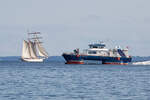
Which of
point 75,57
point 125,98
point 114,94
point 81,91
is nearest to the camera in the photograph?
point 125,98

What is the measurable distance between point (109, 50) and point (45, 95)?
12786cm

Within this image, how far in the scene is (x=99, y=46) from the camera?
182000 mm

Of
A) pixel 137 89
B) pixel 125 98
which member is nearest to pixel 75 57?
pixel 137 89

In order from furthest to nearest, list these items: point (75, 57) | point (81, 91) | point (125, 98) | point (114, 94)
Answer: point (75, 57), point (81, 91), point (114, 94), point (125, 98)

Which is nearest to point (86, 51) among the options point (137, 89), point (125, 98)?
point (137, 89)

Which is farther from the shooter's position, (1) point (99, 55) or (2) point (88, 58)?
(1) point (99, 55)

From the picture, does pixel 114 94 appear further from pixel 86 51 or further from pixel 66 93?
pixel 86 51

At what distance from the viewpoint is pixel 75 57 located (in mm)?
177500

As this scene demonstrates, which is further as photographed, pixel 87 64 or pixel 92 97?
pixel 87 64

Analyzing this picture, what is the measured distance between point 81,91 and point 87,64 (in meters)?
118

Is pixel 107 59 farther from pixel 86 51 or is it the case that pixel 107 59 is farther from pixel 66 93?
pixel 66 93

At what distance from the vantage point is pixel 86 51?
589 ft

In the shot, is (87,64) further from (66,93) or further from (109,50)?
(66,93)

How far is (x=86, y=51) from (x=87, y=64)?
5553mm
